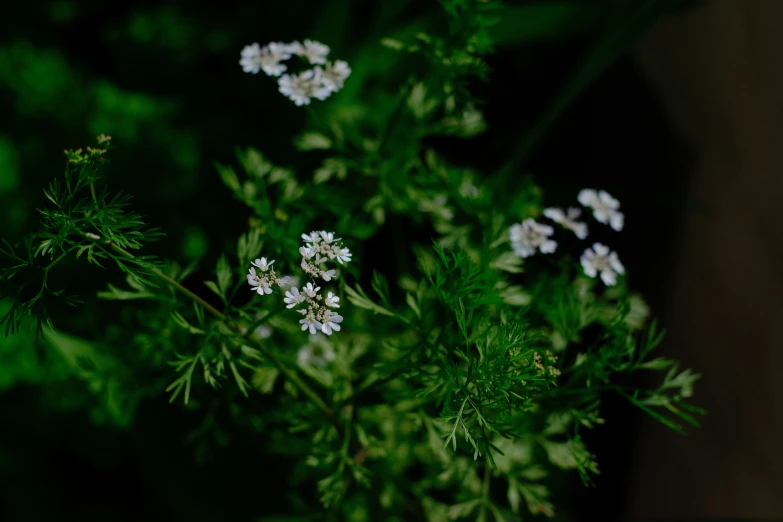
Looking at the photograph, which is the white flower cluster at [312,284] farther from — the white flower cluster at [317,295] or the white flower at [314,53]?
the white flower at [314,53]

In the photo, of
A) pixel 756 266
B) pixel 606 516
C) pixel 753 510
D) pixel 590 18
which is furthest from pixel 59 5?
pixel 753 510

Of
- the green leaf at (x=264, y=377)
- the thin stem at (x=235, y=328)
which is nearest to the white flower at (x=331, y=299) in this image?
the thin stem at (x=235, y=328)

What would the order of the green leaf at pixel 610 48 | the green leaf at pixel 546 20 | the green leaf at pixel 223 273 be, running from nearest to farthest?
the green leaf at pixel 223 273
the green leaf at pixel 610 48
the green leaf at pixel 546 20

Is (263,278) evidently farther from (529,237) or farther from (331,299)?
(529,237)

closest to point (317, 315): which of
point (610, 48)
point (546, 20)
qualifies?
point (610, 48)

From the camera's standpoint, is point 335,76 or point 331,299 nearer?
point 331,299

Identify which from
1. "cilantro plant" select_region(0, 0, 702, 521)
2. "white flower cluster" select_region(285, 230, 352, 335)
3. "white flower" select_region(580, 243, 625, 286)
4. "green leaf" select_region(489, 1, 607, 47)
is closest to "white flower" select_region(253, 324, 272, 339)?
"cilantro plant" select_region(0, 0, 702, 521)

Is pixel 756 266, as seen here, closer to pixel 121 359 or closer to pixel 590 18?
pixel 590 18
